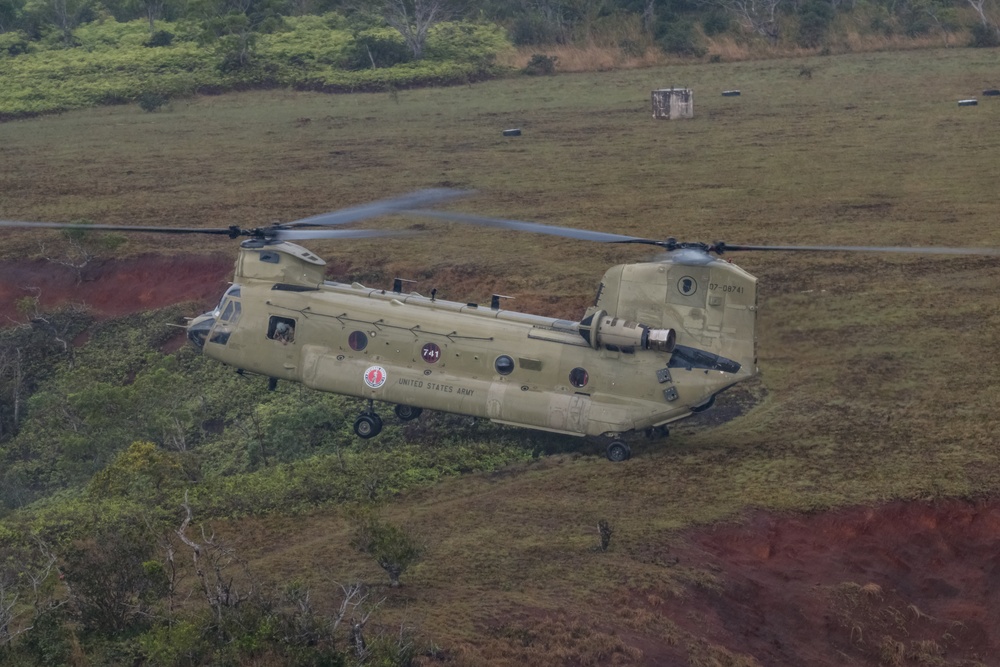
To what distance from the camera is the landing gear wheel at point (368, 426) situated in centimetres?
2067

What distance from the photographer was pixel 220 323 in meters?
21.1

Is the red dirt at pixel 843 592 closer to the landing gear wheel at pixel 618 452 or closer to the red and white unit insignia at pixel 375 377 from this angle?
the landing gear wheel at pixel 618 452

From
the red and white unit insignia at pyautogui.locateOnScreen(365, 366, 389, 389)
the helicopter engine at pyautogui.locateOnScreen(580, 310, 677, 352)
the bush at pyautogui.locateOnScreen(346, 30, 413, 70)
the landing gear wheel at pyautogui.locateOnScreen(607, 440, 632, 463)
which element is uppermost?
the bush at pyautogui.locateOnScreen(346, 30, 413, 70)

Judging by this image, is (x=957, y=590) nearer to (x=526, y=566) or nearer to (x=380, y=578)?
(x=526, y=566)

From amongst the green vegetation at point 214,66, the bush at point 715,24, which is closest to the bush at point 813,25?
the bush at point 715,24

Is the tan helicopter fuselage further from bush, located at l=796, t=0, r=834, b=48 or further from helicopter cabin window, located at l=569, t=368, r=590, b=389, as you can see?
bush, located at l=796, t=0, r=834, b=48

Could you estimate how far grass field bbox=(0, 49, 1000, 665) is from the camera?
15.1 metres

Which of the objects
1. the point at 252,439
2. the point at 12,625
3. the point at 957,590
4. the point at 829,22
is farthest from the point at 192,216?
the point at 829,22

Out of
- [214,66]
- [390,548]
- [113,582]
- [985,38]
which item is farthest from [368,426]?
[985,38]

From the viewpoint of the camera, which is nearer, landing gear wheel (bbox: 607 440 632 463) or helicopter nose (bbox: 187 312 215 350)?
landing gear wheel (bbox: 607 440 632 463)

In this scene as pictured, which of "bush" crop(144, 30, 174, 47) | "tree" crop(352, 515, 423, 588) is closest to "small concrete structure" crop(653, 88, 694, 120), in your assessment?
"bush" crop(144, 30, 174, 47)

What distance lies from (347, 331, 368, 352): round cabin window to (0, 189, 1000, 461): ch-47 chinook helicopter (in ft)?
0.06

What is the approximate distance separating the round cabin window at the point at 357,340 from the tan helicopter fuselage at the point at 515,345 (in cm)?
2

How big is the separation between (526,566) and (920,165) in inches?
1001
